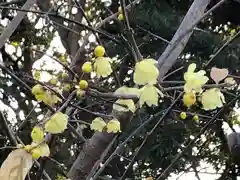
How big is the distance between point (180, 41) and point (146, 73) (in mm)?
448

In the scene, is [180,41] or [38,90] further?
[180,41]

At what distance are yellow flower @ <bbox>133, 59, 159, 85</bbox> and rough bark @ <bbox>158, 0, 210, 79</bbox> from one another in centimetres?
40

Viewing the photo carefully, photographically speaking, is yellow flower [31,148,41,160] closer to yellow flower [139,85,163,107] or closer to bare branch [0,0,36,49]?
yellow flower [139,85,163,107]

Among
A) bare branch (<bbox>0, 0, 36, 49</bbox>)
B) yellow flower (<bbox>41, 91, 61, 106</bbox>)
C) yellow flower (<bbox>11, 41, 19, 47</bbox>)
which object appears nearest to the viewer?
yellow flower (<bbox>41, 91, 61, 106</bbox>)

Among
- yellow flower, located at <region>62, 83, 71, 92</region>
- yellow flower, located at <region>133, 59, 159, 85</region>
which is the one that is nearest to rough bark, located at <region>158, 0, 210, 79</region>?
yellow flower, located at <region>62, 83, 71, 92</region>

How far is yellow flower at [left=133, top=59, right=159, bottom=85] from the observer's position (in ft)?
1.94

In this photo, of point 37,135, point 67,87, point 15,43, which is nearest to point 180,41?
point 67,87

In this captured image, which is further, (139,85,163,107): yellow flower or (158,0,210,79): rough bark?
(158,0,210,79): rough bark

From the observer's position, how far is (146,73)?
593mm

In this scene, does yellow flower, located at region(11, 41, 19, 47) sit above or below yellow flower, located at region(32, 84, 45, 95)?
above

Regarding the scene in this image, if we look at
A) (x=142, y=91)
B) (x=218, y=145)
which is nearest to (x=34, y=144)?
(x=142, y=91)

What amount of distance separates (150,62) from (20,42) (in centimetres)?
166

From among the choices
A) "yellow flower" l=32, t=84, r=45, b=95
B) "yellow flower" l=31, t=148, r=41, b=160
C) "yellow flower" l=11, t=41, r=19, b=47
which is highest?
"yellow flower" l=11, t=41, r=19, b=47

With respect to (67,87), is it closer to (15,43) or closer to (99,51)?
(99,51)
